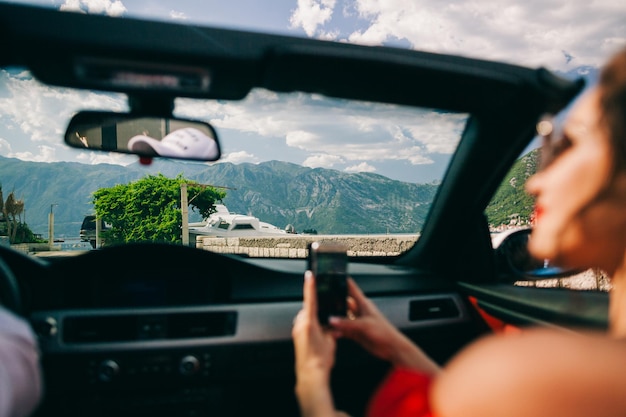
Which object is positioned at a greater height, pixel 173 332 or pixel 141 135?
pixel 141 135

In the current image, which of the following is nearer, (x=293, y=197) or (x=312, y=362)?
(x=312, y=362)

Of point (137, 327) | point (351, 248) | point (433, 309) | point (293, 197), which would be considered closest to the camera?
point (137, 327)

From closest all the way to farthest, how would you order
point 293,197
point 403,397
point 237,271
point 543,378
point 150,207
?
point 543,378 → point 403,397 → point 237,271 → point 293,197 → point 150,207

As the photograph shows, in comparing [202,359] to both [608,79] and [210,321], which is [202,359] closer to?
[210,321]

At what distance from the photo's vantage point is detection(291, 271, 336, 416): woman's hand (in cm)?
158

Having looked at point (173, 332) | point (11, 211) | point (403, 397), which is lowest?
point (403, 397)

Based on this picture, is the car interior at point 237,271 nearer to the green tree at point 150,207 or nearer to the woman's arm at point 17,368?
the woman's arm at point 17,368

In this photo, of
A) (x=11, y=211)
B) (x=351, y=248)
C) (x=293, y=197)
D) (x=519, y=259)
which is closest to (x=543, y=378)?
(x=351, y=248)

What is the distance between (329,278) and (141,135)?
1.20m

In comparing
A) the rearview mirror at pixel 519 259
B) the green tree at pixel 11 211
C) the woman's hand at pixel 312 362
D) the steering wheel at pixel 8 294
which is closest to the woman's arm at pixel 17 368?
the woman's hand at pixel 312 362

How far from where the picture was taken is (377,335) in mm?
2002

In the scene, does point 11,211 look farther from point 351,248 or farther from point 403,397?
point 403,397

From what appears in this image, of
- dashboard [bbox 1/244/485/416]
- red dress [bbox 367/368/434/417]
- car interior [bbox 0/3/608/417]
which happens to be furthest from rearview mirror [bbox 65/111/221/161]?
red dress [bbox 367/368/434/417]

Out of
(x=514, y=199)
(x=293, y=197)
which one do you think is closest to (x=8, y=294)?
(x=514, y=199)
